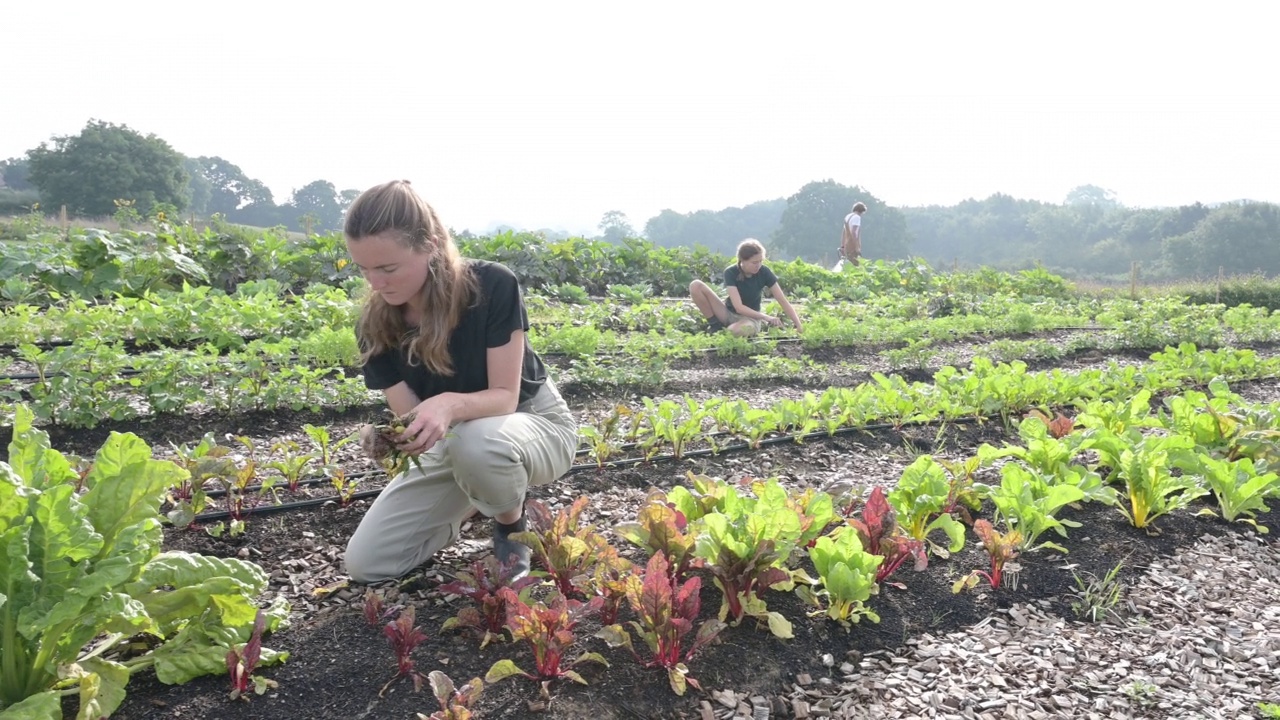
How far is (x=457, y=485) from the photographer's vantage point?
2795mm

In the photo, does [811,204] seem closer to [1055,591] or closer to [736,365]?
[736,365]

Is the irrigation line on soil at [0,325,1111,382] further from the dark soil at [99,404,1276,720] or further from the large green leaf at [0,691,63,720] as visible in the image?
the large green leaf at [0,691,63,720]

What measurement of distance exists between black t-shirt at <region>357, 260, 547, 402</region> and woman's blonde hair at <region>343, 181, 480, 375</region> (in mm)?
36

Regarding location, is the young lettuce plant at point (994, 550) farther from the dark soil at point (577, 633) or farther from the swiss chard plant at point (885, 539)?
the swiss chard plant at point (885, 539)

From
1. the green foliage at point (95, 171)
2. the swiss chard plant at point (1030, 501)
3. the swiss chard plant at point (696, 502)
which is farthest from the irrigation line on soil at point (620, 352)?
the green foliage at point (95, 171)

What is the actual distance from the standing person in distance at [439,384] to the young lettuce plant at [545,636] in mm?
335

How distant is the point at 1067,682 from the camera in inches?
85.6

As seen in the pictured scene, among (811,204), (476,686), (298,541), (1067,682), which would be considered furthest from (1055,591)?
(811,204)

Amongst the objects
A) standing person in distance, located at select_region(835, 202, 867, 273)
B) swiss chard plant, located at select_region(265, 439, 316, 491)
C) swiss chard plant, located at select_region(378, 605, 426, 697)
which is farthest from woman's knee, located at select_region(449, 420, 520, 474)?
standing person in distance, located at select_region(835, 202, 867, 273)

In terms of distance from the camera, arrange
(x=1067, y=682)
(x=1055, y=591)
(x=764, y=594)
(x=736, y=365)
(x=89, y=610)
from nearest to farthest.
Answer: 1. (x=89, y=610)
2. (x=1067, y=682)
3. (x=764, y=594)
4. (x=1055, y=591)
5. (x=736, y=365)

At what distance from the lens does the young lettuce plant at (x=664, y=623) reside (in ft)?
Result: 6.66

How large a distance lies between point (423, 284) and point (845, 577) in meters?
1.62

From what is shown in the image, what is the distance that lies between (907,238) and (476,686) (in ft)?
236

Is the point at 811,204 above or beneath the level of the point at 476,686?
above
